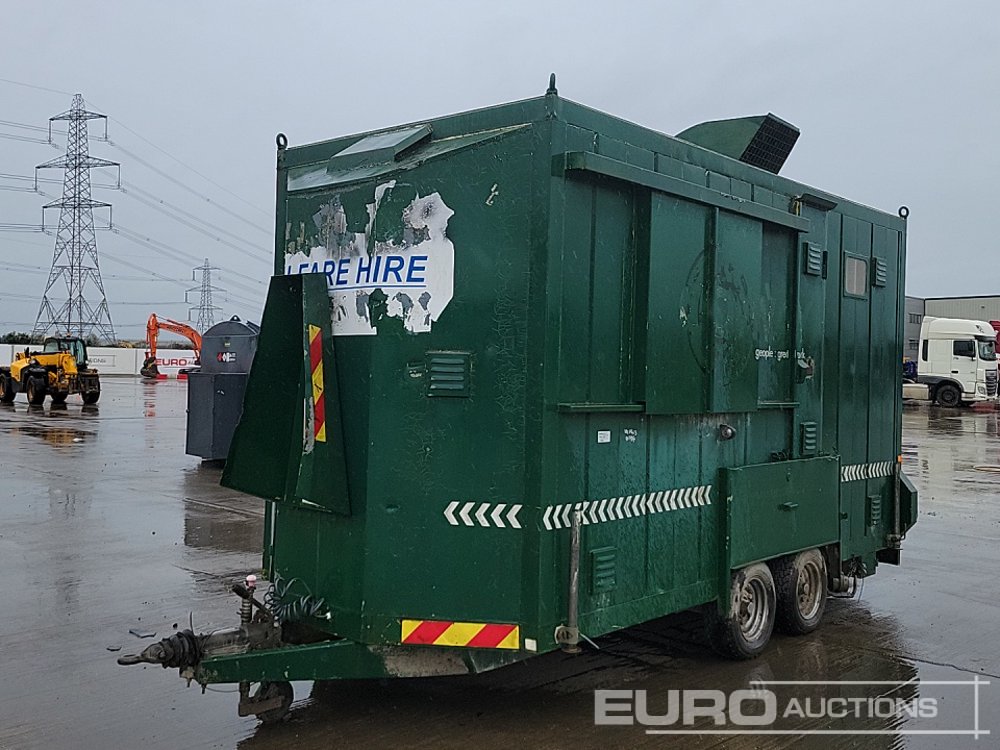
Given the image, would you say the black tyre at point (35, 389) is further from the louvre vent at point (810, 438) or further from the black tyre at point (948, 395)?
the black tyre at point (948, 395)

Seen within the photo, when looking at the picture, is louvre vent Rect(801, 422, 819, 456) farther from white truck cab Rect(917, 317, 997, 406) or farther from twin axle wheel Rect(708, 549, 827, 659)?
white truck cab Rect(917, 317, 997, 406)

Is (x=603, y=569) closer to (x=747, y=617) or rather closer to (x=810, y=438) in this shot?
(x=747, y=617)

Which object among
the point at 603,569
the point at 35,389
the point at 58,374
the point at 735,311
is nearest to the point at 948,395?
the point at 58,374

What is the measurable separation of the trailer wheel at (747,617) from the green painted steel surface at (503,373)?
301 millimetres

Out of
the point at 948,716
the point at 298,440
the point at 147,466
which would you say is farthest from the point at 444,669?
the point at 147,466

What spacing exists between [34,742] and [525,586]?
8.52ft

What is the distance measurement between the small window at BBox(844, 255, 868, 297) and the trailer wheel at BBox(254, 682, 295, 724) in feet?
16.9

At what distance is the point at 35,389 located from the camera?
30.7 metres

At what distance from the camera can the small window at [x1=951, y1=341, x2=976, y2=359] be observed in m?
37.7

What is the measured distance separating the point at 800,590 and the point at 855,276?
8.37 feet

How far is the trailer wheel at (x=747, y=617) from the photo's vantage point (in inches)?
248

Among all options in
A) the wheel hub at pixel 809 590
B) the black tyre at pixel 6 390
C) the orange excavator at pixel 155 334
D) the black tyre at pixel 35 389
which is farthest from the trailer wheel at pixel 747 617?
the orange excavator at pixel 155 334

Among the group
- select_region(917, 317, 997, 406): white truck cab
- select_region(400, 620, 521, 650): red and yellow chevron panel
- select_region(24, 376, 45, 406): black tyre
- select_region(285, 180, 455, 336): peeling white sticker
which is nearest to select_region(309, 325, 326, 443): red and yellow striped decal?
select_region(285, 180, 455, 336): peeling white sticker

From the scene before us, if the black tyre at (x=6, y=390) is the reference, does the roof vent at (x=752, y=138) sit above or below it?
above
